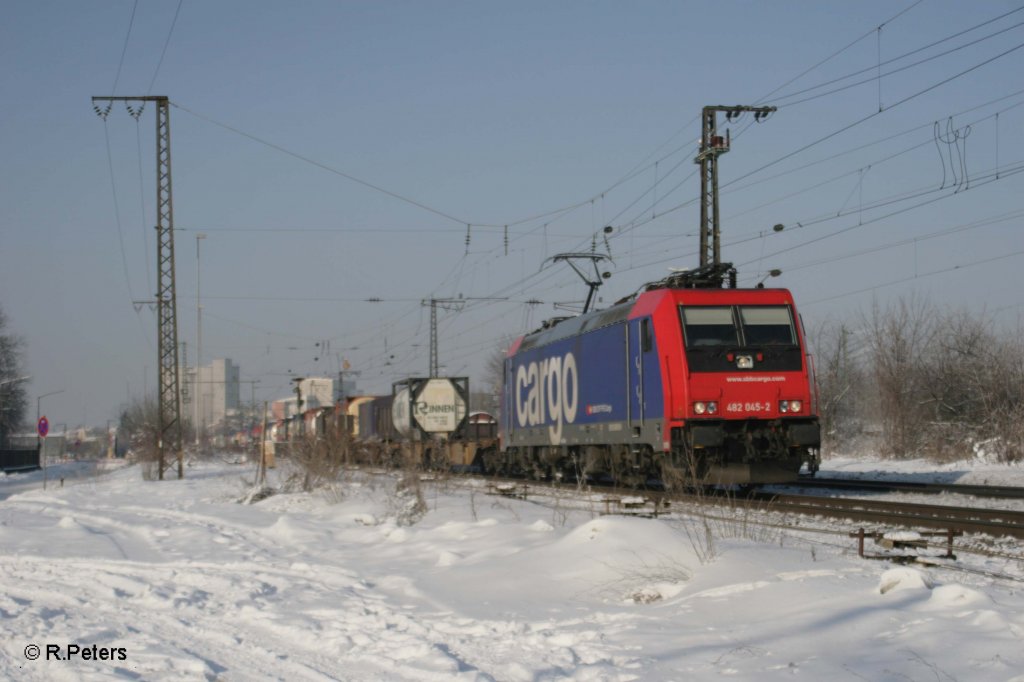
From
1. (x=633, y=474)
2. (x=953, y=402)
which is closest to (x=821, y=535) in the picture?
(x=633, y=474)

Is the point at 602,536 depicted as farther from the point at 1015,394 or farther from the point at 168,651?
the point at 1015,394

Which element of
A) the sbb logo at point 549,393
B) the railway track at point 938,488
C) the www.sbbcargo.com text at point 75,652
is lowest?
the www.sbbcargo.com text at point 75,652

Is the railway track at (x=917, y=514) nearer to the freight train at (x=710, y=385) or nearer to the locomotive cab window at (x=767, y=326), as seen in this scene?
the freight train at (x=710, y=385)

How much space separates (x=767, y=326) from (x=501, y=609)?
982 cm

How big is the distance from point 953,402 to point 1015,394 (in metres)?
4.37

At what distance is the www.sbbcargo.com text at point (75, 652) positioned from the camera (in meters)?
7.32

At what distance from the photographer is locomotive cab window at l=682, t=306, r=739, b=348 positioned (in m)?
16.9

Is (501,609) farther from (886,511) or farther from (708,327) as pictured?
(708,327)

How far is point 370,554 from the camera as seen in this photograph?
1295 cm

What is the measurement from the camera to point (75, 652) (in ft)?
24.6

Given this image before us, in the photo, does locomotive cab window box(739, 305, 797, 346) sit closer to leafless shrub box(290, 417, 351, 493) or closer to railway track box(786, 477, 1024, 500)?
railway track box(786, 477, 1024, 500)

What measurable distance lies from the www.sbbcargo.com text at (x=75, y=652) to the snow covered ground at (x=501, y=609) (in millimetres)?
32

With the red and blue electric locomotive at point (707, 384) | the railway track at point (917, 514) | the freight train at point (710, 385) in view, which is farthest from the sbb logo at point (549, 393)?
the railway track at point (917, 514)

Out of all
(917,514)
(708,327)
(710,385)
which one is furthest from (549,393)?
(917,514)
